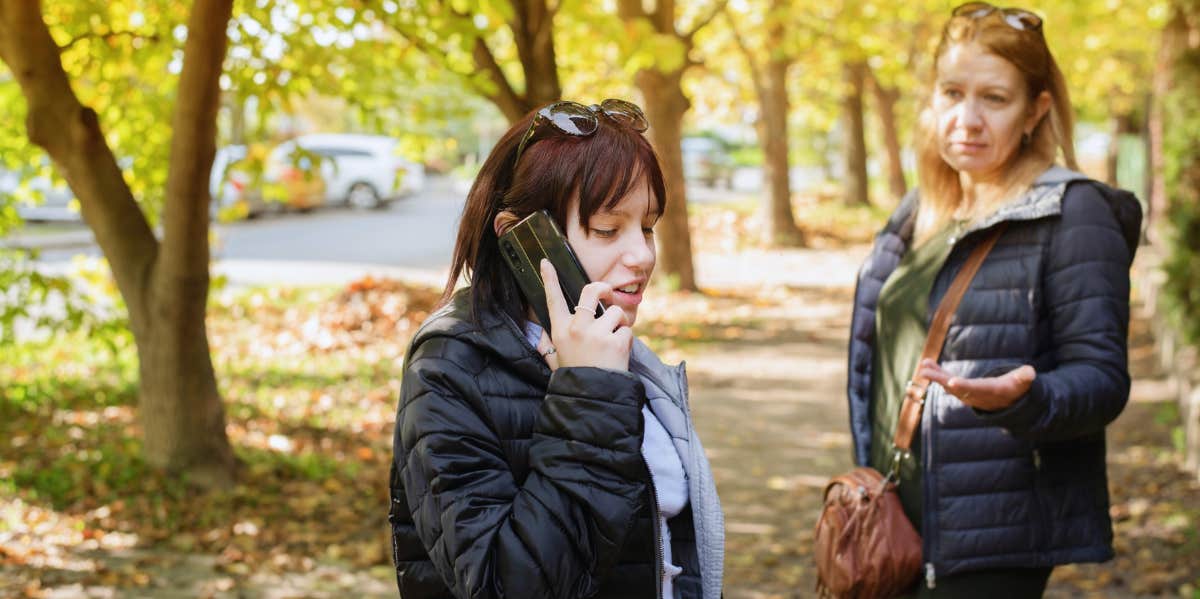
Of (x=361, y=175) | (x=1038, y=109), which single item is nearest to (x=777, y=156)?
(x=361, y=175)

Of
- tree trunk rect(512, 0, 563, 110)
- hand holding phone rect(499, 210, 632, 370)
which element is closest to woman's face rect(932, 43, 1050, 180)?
hand holding phone rect(499, 210, 632, 370)

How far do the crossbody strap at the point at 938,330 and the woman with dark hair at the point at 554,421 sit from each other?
3.50 feet

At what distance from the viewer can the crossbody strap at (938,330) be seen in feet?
9.74

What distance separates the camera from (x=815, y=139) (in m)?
44.7

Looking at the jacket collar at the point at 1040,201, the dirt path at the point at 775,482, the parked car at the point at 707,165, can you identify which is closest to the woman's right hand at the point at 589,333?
the jacket collar at the point at 1040,201

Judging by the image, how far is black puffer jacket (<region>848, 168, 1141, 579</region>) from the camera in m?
2.85

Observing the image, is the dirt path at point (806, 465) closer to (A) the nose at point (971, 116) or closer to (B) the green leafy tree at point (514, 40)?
(B) the green leafy tree at point (514, 40)

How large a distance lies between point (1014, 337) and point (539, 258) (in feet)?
4.78

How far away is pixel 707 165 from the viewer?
40.2 m

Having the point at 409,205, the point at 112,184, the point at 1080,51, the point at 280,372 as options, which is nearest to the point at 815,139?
the point at 409,205

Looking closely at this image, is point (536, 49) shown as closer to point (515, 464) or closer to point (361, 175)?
point (515, 464)

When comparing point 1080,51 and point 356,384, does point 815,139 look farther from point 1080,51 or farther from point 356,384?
point 356,384

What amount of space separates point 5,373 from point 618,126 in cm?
940

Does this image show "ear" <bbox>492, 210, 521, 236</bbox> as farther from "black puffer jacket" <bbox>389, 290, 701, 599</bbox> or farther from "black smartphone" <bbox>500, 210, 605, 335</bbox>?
"black puffer jacket" <bbox>389, 290, 701, 599</bbox>
